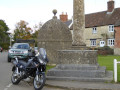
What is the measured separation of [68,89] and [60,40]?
8.55 m

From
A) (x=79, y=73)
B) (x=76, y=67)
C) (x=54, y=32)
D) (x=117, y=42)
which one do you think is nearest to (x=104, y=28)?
(x=117, y=42)

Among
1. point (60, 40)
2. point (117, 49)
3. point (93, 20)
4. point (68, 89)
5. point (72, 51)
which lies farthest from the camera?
point (93, 20)

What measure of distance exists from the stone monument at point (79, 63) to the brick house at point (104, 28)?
97.5 ft

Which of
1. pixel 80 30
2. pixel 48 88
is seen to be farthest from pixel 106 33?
pixel 48 88

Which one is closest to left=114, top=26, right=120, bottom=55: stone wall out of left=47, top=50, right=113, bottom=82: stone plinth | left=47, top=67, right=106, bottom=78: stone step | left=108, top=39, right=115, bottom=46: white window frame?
left=108, top=39, right=115, bottom=46: white window frame

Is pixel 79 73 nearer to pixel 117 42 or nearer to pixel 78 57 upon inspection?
pixel 78 57

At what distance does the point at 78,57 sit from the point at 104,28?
118 feet

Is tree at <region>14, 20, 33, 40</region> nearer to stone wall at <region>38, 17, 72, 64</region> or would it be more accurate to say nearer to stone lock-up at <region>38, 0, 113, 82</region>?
stone wall at <region>38, 17, 72, 64</region>

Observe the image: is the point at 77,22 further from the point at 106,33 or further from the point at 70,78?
the point at 106,33

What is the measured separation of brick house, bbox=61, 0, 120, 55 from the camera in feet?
142

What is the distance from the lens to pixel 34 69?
28.9 feet

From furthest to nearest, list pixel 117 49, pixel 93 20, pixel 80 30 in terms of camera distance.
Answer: pixel 93 20, pixel 117 49, pixel 80 30

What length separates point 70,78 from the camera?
9562 millimetres

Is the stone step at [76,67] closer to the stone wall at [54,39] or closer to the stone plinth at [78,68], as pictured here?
the stone plinth at [78,68]
